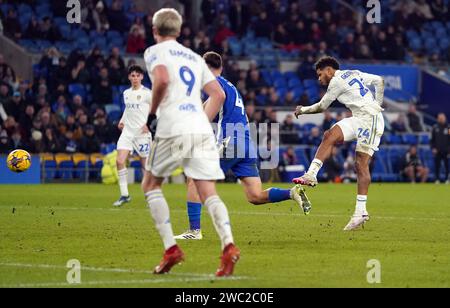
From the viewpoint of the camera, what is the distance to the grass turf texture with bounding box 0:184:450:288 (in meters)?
9.67

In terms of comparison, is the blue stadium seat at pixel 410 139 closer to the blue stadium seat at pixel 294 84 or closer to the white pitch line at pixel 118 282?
the blue stadium seat at pixel 294 84

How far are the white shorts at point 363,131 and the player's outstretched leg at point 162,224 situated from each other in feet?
19.8

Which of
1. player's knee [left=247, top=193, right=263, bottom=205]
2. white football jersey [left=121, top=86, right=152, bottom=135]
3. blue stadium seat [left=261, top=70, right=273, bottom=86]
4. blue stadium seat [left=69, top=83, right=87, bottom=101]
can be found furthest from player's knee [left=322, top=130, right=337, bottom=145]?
blue stadium seat [left=261, top=70, right=273, bottom=86]

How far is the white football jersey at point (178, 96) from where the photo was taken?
9797 mm

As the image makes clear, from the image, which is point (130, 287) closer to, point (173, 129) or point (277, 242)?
point (173, 129)

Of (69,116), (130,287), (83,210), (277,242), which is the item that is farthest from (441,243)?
(69,116)

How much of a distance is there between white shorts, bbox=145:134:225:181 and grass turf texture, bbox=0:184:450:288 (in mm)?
958

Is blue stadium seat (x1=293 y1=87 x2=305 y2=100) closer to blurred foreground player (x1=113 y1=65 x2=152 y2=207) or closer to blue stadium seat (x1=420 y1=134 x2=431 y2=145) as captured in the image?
blue stadium seat (x1=420 y1=134 x2=431 y2=145)

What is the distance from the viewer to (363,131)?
15.7 metres

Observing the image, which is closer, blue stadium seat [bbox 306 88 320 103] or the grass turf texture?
the grass turf texture

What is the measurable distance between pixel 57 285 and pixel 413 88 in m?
30.8

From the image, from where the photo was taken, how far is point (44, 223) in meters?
16.0

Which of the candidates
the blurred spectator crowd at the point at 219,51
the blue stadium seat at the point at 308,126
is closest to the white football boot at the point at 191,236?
the blurred spectator crowd at the point at 219,51

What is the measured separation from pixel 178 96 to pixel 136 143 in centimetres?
1216
